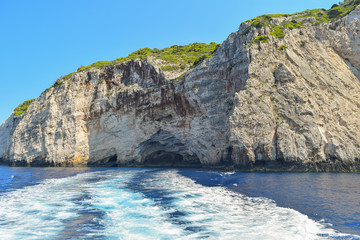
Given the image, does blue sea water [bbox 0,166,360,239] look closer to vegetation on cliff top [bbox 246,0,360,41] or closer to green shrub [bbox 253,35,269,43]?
green shrub [bbox 253,35,269,43]

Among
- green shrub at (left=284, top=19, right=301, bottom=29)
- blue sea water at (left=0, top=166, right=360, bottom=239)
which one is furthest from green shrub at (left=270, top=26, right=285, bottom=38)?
blue sea water at (left=0, top=166, right=360, bottom=239)

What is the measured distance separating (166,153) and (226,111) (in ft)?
78.4

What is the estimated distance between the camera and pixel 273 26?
46.0 meters

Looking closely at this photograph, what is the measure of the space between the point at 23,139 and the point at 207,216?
66650 millimetres

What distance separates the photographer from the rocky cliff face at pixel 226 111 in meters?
34.5

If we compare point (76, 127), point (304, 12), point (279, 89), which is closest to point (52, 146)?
point (76, 127)

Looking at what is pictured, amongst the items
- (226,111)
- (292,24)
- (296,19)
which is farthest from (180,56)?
(296,19)

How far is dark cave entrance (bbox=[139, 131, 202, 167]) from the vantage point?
177ft

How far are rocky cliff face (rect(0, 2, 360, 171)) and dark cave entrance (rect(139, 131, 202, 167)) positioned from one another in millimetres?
262

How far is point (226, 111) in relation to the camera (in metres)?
43.4

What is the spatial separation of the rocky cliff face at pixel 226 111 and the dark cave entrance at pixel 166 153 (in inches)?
10.3

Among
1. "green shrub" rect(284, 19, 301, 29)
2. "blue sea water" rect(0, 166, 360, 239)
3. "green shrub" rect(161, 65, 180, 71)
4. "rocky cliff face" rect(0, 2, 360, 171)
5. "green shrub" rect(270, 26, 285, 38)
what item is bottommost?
"blue sea water" rect(0, 166, 360, 239)

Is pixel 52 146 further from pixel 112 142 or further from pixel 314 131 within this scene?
pixel 314 131

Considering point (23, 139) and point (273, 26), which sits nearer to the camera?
point (273, 26)
